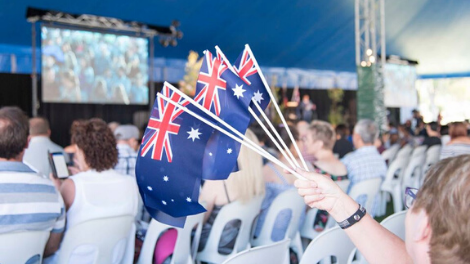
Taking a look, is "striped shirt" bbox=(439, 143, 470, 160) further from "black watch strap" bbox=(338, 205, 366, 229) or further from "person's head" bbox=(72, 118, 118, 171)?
"black watch strap" bbox=(338, 205, 366, 229)

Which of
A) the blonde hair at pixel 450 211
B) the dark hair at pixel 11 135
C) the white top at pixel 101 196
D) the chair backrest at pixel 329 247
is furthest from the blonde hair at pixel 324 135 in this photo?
the blonde hair at pixel 450 211

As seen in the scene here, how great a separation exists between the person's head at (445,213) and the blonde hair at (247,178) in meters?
1.91

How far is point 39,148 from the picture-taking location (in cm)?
451

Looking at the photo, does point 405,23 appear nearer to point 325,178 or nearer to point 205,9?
point 205,9

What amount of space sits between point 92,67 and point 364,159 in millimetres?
7687

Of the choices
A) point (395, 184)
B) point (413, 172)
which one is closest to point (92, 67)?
point (413, 172)

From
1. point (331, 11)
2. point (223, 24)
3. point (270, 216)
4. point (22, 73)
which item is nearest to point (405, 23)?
point (331, 11)

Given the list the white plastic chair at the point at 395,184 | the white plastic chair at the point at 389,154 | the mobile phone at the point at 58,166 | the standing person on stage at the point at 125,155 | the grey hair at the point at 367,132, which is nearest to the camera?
the mobile phone at the point at 58,166

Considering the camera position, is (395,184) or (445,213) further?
(395,184)

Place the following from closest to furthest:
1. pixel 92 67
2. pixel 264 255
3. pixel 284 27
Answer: pixel 264 255 → pixel 92 67 → pixel 284 27

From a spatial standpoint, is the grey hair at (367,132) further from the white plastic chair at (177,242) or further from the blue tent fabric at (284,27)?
the blue tent fabric at (284,27)

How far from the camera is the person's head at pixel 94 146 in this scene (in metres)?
2.67

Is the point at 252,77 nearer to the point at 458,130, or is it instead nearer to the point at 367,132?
the point at 367,132

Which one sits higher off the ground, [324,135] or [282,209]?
[324,135]
